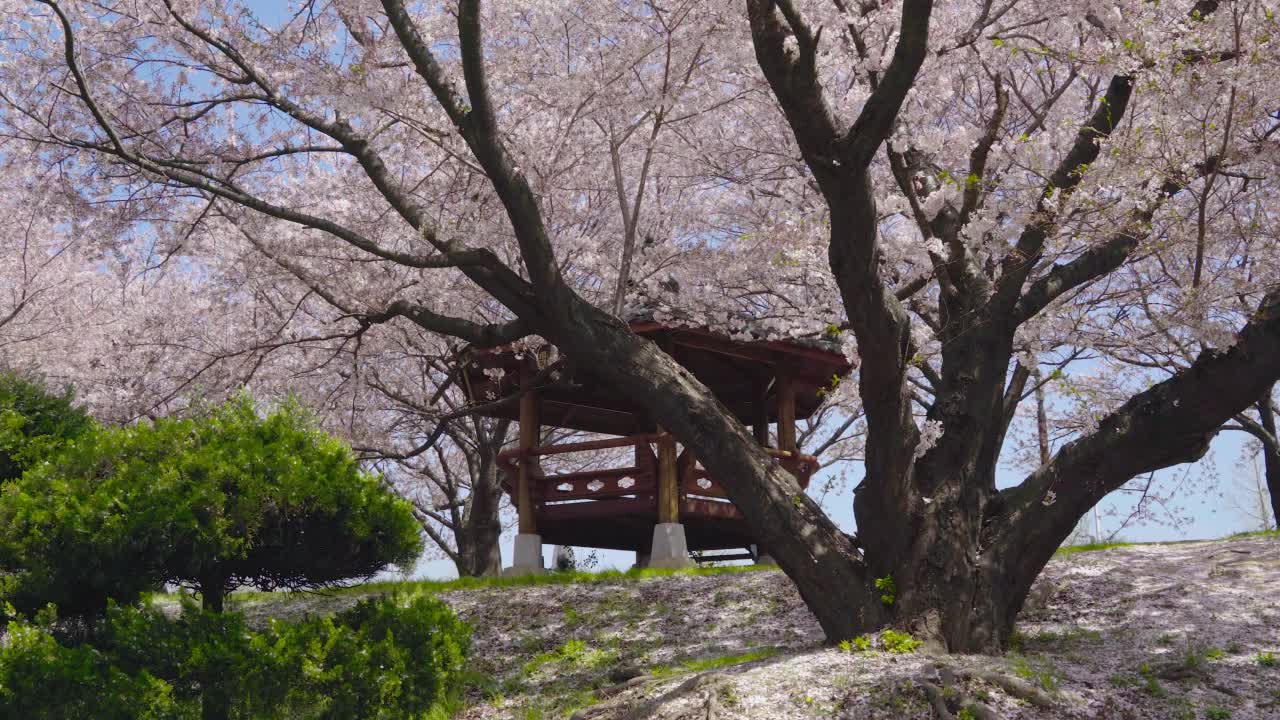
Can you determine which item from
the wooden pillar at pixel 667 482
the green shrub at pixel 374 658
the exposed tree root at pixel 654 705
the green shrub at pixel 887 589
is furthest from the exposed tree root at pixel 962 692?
the wooden pillar at pixel 667 482

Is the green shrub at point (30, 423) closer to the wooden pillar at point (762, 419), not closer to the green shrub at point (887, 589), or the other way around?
the green shrub at point (887, 589)

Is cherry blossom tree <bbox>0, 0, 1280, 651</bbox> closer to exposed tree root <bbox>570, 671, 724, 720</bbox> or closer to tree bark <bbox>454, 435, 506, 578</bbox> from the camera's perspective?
exposed tree root <bbox>570, 671, 724, 720</bbox>

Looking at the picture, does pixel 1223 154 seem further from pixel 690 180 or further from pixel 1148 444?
pixel 690 180

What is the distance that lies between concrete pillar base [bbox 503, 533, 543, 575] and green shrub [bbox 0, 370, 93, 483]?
5.10 metres

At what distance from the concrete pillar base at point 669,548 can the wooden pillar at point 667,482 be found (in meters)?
0.14

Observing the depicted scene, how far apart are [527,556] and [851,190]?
7796 mm

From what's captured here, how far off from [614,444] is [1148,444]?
21.6 ft

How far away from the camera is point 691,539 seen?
1534 cm

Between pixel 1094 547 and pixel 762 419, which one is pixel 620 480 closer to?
pixel 762 419

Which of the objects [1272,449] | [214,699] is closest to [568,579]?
[214,699]

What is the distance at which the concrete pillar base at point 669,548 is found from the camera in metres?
12.0

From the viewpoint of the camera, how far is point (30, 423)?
29.0ft

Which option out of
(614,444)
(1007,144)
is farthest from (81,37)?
(1007,144)

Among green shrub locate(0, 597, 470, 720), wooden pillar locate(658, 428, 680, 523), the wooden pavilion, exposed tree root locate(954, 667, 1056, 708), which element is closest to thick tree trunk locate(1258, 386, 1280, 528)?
the wooden pavilion
